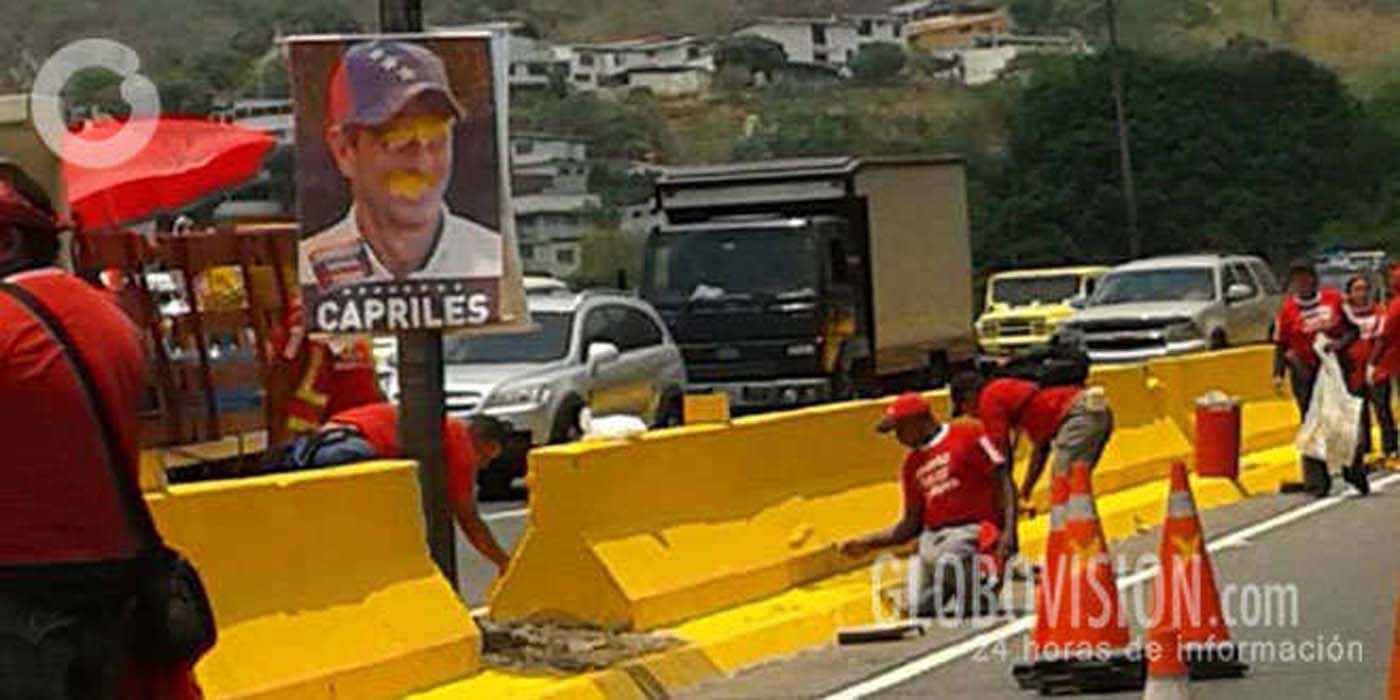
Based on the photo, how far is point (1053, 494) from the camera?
10773 millimetres

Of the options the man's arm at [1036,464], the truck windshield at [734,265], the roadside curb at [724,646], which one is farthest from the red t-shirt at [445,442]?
the truck windshield at [734,265]

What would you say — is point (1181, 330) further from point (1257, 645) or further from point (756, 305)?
point (1257, 645)

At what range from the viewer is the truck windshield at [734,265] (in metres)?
28.0

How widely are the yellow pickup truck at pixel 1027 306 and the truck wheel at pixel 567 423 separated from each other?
52.0ft

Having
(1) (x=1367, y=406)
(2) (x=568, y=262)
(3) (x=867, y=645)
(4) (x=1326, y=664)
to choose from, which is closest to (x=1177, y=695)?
(4) (x=1326, y=664)

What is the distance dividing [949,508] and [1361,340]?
26.3 feet

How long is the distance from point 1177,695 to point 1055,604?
178cm

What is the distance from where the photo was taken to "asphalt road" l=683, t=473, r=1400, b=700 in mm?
10148

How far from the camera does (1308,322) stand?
19078 millimetres

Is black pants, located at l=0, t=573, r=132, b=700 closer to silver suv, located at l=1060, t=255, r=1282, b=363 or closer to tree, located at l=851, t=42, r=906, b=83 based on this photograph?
silver suv, located at l=1060, t=255, r=1282, b=363

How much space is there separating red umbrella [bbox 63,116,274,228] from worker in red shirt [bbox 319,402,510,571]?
7.87ft

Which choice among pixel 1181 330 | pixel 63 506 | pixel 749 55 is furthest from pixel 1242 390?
pixel 749 55

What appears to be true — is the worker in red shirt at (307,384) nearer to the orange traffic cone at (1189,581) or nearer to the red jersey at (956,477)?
the red jersey at (956,477)

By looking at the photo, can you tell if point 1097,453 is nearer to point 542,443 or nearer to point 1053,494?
point 1053,494
